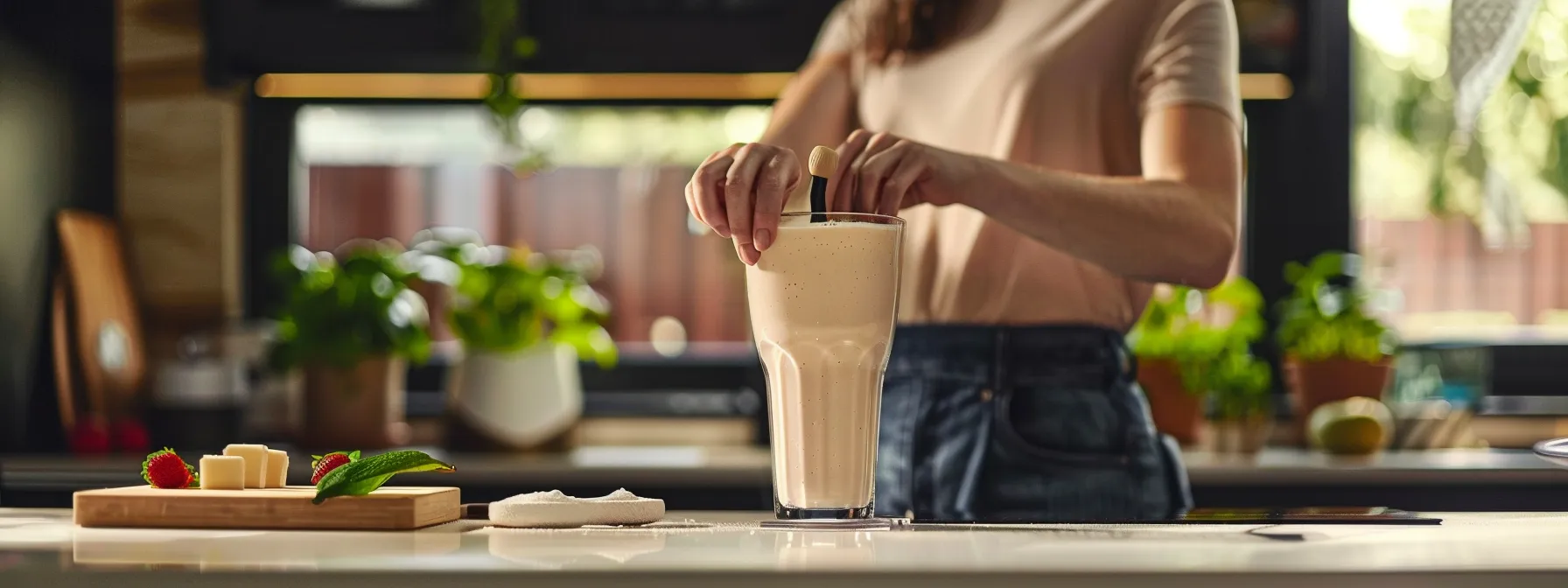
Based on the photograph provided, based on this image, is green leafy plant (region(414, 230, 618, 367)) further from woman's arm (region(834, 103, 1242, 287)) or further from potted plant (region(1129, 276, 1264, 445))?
woman's arm (region(834, 103, 1242, 287))

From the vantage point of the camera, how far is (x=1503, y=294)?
3.18 meters

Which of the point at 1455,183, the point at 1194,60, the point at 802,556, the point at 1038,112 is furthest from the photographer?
the point at 1455,183

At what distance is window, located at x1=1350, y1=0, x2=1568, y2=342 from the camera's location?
10.3 ft

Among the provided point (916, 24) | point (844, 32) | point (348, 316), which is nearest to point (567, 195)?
point (348, 316)

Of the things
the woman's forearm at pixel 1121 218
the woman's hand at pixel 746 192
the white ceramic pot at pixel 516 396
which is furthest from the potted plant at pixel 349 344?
the woman's hand at pixel 746 192

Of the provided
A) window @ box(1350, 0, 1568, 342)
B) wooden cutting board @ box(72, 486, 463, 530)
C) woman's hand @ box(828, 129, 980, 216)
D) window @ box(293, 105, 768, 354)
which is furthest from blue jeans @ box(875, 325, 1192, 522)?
window @ box(1350, 0, 1568, 342)

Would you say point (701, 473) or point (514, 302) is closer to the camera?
point (701, 473)

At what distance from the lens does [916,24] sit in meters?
1.51

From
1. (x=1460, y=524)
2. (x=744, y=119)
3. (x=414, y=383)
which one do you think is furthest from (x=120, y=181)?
(x=1460, y=524)

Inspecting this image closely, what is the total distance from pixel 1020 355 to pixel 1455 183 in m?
2.20

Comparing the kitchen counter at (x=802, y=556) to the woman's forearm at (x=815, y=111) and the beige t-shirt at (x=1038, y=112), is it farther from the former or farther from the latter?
the woman's forearm at (x=815, y=111)

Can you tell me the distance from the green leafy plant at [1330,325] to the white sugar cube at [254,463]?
89.1 inches

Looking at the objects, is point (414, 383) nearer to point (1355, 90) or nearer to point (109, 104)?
point (109, 104)

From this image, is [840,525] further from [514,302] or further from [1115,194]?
[514,302]
